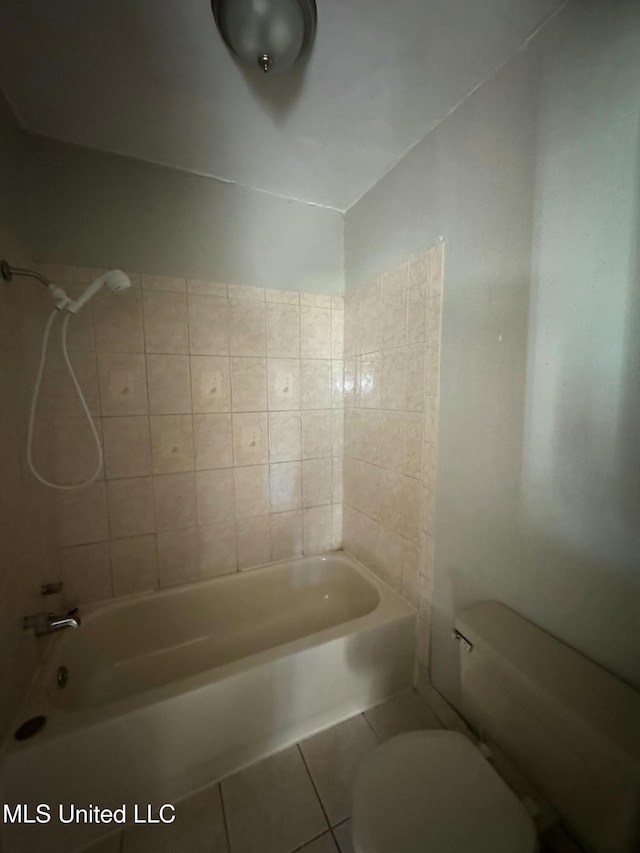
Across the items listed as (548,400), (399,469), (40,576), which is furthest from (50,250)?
(548,400)

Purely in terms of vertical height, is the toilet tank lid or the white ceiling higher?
the white ceiling

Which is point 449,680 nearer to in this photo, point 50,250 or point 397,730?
point 397,730

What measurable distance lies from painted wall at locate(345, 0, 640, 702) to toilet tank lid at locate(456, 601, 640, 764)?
43 mm

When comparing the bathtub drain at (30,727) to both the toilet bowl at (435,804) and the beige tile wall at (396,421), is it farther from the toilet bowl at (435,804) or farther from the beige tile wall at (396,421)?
the beige tile wall at (396,421)

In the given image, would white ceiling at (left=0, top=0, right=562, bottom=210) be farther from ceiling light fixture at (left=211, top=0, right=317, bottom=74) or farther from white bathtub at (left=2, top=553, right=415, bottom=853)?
white bathtub at (left=2, top=553, right=415, bottom=853)

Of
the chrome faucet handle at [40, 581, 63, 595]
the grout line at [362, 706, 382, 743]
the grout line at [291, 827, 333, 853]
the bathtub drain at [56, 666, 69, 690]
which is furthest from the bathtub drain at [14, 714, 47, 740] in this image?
the grout line at [362, 706, 382, 743]

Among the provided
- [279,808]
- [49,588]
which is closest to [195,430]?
[49,588]

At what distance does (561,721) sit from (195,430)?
157 cm

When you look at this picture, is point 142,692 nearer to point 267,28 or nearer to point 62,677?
point 62,677

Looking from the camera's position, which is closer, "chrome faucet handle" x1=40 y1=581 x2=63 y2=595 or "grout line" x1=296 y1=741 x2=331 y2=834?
"grout line" x1=296 y1=741 x2=331 y2=834

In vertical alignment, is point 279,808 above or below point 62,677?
below

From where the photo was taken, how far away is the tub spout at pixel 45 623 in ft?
3.41

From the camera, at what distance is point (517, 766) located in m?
0.82

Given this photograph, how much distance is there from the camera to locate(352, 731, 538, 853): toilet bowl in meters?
0.65
